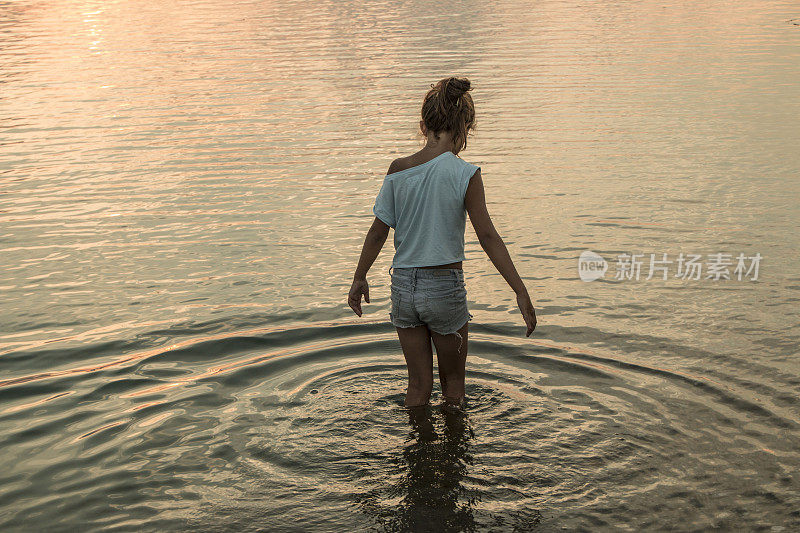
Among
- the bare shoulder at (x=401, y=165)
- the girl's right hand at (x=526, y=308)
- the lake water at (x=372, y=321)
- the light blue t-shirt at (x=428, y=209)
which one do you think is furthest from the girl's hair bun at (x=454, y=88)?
the lake water at (x=372, y=321)

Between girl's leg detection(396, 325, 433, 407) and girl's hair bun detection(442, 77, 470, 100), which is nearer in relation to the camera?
girl's hair bun detection(442, 77, 470, 100)

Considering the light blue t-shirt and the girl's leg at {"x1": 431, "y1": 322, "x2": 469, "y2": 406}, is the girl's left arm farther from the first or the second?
the girl's leg at {"x1": 431, "y1": 322, "x2": 469, "y2": 406}

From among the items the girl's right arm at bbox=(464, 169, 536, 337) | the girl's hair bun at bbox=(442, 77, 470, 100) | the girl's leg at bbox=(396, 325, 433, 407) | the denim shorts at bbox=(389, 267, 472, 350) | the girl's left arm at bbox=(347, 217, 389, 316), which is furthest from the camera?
the girl's leg at bbox=(396, 325, 433, 407)

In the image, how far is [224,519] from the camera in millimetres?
4883

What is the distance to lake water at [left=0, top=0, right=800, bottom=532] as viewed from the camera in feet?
16.9

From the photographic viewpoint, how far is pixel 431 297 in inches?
211

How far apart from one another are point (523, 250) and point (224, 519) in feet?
19.6

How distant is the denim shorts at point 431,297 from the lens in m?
5.37

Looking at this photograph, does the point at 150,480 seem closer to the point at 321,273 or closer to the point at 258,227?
the point at 321,273

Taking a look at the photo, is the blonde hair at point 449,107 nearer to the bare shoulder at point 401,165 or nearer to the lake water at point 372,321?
the bare shoulder at point 401,165

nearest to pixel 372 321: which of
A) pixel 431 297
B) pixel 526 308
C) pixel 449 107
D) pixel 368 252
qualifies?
pixel 368 252

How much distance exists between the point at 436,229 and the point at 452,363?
978 millimetres

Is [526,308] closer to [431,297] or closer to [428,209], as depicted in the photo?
[431,297]

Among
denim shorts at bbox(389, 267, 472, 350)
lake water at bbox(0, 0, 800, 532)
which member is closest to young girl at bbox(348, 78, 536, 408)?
denim shorts at bbox(389, 267, 472, 350)
